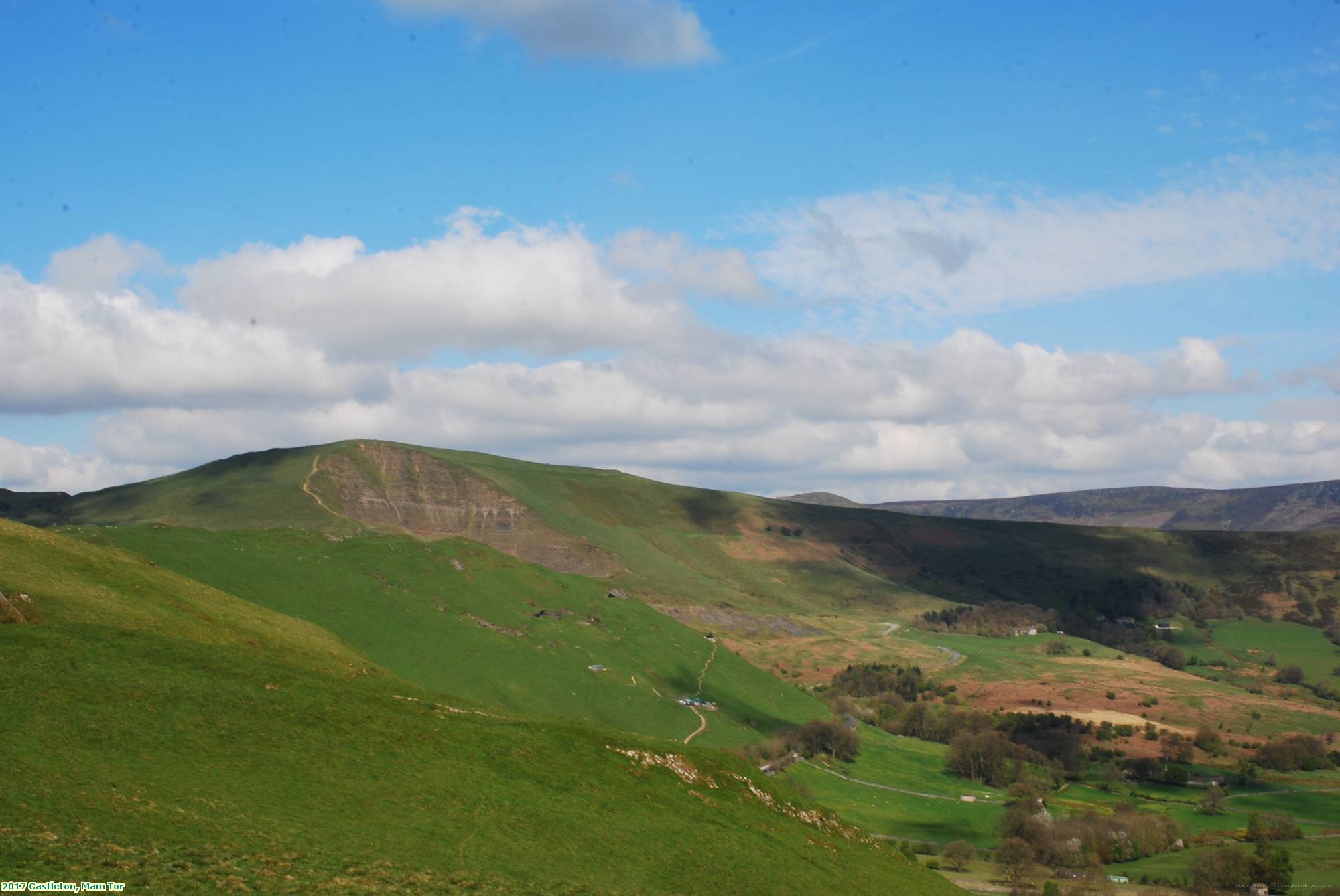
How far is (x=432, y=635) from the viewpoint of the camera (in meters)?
107

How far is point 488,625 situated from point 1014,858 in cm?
6239

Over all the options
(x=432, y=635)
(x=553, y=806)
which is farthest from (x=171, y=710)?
(x=432, y=635)

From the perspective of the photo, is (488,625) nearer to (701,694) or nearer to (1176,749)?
(701,694)

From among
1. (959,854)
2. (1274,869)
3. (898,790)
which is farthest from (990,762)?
(1274,869)

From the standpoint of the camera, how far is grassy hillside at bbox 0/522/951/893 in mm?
30641

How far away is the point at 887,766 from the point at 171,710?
119975 millimetres

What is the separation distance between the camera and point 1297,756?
15888cm

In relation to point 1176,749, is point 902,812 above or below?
above

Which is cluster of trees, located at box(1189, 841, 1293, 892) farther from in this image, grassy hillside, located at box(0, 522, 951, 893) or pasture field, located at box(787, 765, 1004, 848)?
grassy hillside, located at box(0, 522, 951, 893)

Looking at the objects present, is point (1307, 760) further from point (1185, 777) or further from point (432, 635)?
point (432, 635)

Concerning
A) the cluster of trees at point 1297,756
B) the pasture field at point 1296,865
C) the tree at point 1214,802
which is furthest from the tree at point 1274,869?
the cluster of trees at point 1297,756

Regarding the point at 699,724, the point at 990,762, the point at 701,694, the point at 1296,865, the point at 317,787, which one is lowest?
the point at 990,762

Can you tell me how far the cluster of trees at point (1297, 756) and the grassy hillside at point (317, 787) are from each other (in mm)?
132864

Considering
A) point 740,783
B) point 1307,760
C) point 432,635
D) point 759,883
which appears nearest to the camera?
point 759,883
